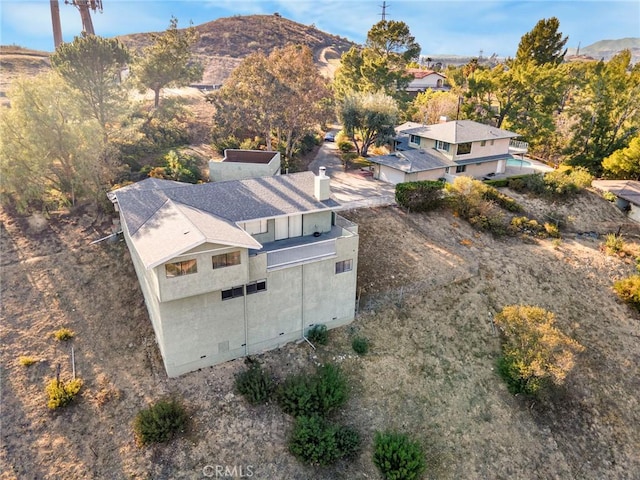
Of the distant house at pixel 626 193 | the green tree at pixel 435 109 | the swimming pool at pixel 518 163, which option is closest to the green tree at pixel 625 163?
the distant house at pixel 626 193

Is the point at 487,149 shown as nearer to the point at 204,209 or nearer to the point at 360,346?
the point at 360,346

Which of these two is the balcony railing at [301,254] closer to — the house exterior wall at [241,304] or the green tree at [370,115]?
the house exterior wall at [241,304]

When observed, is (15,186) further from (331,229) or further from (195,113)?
(195,113)

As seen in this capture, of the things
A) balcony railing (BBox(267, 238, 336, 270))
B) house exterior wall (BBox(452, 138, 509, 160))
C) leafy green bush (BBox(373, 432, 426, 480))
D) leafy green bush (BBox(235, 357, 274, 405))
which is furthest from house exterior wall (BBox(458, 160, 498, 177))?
leafy green bush (BBox(235, 357, 274, 405))

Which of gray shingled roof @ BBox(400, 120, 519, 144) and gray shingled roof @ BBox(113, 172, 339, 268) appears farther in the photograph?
gray shingled roof @ BBox(400, 120, 519, 144)

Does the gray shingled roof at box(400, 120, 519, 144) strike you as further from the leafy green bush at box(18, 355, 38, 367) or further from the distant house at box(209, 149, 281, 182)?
A: the leafy green bush at box(18, 355, 38, 367)

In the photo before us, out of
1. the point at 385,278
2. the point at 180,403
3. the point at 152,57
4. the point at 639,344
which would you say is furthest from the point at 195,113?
the point at 639,344

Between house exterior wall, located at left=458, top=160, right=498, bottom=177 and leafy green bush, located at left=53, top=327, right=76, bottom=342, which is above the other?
house exterior wall, located at left=458, top=160, right=498, bottom=177
